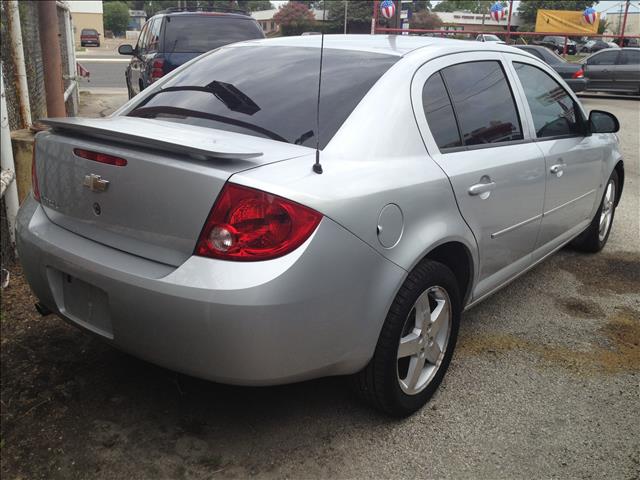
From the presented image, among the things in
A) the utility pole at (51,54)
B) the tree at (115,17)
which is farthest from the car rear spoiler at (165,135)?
the tree at (115,17)

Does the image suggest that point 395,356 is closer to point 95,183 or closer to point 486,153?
point 486,153

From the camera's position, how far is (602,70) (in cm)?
1966

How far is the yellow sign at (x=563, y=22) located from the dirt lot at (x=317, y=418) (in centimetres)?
Answer: 2585

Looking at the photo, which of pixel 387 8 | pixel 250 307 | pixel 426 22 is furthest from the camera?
pixel 426 22

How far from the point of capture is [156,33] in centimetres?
966

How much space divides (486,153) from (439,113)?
0.38m

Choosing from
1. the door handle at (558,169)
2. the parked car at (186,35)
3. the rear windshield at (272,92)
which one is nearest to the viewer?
the rear windshield at (272,92)

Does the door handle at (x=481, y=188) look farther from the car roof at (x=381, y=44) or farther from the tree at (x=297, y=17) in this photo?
the tree at (x=297, y=17)

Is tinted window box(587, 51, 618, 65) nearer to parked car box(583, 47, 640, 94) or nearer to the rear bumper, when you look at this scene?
parked car box(583, 47, 640, 94)

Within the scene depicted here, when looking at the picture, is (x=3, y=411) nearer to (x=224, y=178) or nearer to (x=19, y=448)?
(x=19, y=448)

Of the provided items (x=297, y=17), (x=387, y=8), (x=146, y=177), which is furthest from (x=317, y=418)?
(x=387, y=8)

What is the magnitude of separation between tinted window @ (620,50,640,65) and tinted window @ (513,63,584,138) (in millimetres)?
17524

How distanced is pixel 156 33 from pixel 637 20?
164 ft

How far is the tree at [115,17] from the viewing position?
287 feet
